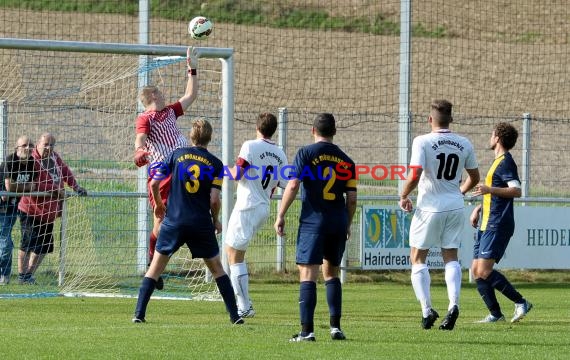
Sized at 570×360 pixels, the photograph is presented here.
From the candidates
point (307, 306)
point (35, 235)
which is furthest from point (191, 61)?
point (307, 306)

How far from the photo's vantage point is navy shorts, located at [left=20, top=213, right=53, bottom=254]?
15.2 meters

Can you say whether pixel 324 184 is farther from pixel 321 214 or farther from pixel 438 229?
pixel 438 229

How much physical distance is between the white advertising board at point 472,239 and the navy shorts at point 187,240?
20.3 ft

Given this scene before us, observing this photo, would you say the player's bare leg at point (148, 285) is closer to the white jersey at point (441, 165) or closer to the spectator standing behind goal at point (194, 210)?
the spectator standing behind goal at point (194, 210)

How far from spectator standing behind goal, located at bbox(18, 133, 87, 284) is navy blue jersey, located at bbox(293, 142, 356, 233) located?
5595mm

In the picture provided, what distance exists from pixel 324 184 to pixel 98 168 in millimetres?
6577

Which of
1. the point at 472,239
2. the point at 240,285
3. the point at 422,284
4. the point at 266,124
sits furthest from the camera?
the point at 472,239

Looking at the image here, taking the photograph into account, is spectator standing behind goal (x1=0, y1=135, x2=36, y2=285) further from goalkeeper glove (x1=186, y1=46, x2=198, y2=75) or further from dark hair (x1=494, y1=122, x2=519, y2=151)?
dark hair (x1=494, y1=122, x2=519, y2=151)

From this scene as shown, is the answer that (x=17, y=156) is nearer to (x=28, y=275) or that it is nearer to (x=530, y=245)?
(x=28, y=275)

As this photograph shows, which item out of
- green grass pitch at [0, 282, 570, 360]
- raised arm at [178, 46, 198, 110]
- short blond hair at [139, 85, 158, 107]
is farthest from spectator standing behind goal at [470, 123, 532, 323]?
short blond hair at [139, 85, 158, 107]

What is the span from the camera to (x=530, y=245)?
17.6m

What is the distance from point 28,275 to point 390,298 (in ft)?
15.6

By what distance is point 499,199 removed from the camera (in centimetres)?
1211

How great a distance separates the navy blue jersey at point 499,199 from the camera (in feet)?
39.2
